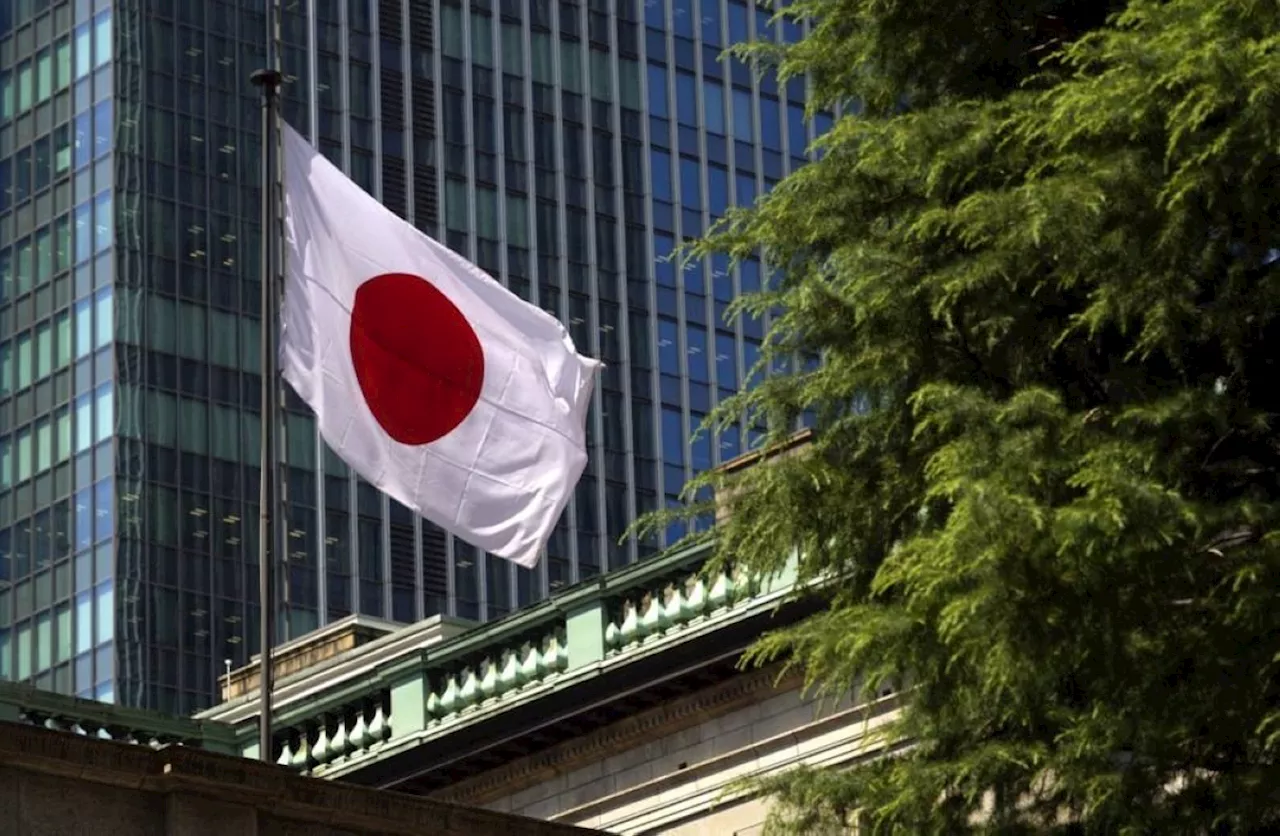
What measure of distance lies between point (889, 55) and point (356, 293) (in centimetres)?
537

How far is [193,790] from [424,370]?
735 cm

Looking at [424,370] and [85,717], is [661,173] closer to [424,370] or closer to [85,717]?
[85,717]

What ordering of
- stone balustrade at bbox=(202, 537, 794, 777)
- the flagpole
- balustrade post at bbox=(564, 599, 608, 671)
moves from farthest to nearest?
1. balustrade post at bbox=(564, 599, 608, 671)
2. stone balustrade at bbox=(202, 537, 794, 777)
3. the flagpole

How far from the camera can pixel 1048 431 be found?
24078 millimetres

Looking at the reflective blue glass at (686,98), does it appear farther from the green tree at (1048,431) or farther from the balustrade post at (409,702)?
the green tree at (1048,431)

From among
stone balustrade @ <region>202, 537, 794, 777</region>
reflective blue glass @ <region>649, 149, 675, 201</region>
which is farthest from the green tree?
reflective blue glass @ <region>649, 149, 675, 201</region>

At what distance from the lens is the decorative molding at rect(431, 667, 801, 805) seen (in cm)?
3512

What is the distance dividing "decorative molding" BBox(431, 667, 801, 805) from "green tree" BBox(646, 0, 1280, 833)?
833cm

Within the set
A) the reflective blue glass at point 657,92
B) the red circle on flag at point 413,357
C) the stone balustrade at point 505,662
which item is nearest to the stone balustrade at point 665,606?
the stone balustrade at point 505,662

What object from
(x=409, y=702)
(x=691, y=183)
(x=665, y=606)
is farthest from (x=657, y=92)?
(x=665, y=606)

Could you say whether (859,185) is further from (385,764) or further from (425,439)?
(385,764)

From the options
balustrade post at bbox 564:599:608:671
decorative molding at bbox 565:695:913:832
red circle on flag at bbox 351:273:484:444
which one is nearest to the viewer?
red circle on flag at bbox 351:273:484:444

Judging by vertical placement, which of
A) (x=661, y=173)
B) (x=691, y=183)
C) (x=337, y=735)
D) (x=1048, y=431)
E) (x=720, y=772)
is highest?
(x=661, y=173)

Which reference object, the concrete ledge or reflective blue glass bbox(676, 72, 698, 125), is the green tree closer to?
the concrete ledge
